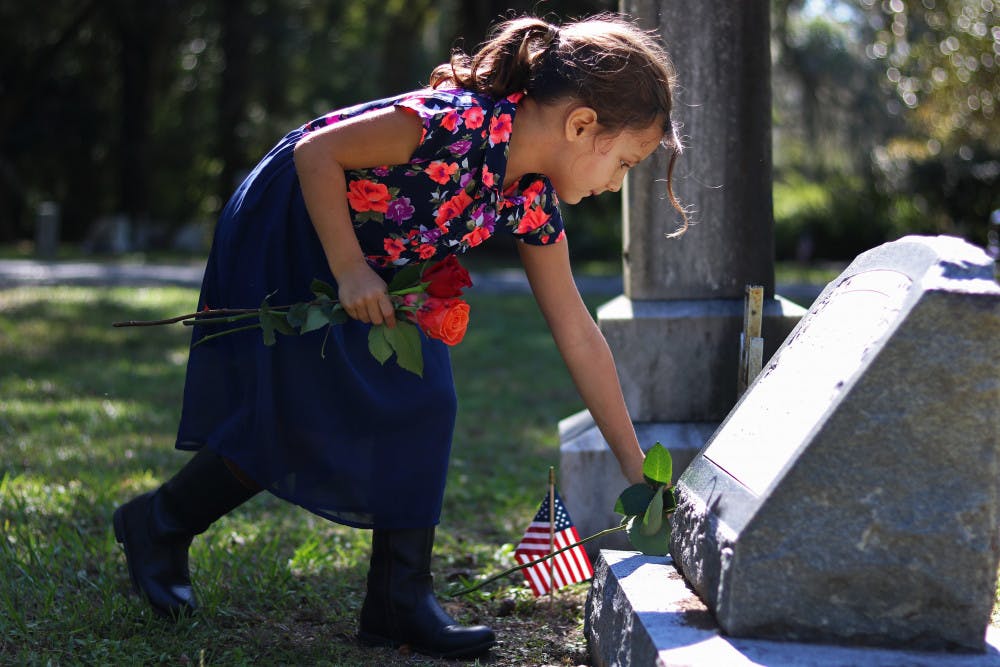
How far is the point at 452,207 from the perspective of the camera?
258 cm

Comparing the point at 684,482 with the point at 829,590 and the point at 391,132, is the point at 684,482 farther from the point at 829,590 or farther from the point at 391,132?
the point at 391,132

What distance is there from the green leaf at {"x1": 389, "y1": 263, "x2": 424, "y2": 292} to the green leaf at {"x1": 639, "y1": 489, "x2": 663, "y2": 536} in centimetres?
74

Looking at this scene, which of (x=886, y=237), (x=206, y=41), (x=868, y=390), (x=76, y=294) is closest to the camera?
(x=868, y=390)

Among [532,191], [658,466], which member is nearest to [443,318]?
[532,191]

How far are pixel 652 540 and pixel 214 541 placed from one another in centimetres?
156

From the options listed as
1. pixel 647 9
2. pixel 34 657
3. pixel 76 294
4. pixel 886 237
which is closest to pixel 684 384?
pixel 647 9

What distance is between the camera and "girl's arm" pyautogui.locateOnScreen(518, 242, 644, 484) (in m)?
2.78

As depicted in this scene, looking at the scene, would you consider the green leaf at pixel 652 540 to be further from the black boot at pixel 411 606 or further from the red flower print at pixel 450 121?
the red flower print at pixel 450 121

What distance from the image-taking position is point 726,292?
3539mm

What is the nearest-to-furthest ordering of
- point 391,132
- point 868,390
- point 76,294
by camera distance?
point 868,390 → point 391,132 → point 76,294

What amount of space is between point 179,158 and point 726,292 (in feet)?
71.8

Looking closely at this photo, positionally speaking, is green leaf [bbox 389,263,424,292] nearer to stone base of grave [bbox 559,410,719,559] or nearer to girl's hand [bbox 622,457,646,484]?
girl's hand [bbox 622,457,646,484]

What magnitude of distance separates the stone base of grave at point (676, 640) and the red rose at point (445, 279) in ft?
2.39

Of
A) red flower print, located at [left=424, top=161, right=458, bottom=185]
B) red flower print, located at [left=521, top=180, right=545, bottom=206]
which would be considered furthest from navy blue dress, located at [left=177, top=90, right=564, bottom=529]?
red flower print, located at [left=521, top=180, right=545, bottom=206]
